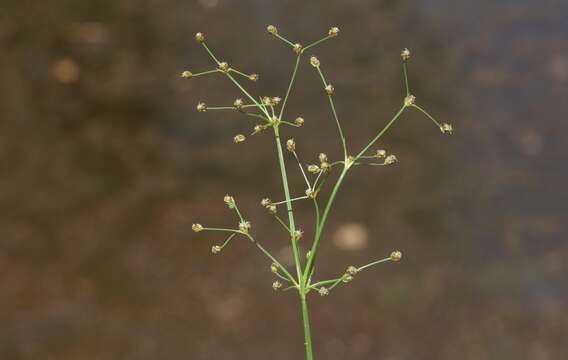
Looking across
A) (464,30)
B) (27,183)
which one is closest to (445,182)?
(464,30)

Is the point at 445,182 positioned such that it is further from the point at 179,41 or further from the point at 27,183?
the point at 27,183

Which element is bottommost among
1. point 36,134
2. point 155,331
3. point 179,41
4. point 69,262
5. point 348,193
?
point 155,331

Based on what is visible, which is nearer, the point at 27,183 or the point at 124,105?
the point at 27,183

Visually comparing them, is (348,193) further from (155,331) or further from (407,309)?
(155,331)

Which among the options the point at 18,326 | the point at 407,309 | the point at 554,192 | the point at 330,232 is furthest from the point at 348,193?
the point at 18,326

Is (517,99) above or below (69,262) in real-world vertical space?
above

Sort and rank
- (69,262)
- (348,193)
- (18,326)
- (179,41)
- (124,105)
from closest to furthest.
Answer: (18,326) < (69,262) < (348,193) < (124,105) < (179,41)

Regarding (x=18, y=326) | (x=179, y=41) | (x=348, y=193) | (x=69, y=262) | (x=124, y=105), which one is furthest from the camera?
(x=179, y=41)
